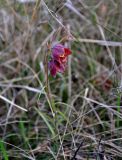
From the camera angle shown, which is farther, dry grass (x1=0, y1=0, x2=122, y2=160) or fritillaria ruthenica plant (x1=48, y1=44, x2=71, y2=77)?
dry grass (x1=0, y1=0, x2=122, y2=160)

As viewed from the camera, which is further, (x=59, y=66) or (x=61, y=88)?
(x=61, y=88)

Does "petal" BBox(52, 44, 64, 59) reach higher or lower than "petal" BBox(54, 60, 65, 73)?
higher

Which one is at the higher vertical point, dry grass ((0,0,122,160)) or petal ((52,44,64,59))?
petal ((52,44,64,59))

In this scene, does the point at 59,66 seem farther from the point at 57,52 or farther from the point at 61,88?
the point at 61,88

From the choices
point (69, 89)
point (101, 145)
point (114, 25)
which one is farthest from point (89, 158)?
point (114, 25)

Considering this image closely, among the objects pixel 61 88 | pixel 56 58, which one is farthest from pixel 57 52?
pixel 61 88

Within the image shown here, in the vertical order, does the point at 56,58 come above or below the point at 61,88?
above

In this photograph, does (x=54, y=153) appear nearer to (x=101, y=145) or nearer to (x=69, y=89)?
(x=101, y=145)

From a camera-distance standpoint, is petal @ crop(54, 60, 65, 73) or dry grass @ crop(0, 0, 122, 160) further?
dry grass @ crop(0, 0, 122, 160)

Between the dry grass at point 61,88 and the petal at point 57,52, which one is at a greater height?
the petal at point 57,52

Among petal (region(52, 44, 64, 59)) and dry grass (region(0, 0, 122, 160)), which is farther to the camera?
dry grass (region(0, 0, 122, 160))
